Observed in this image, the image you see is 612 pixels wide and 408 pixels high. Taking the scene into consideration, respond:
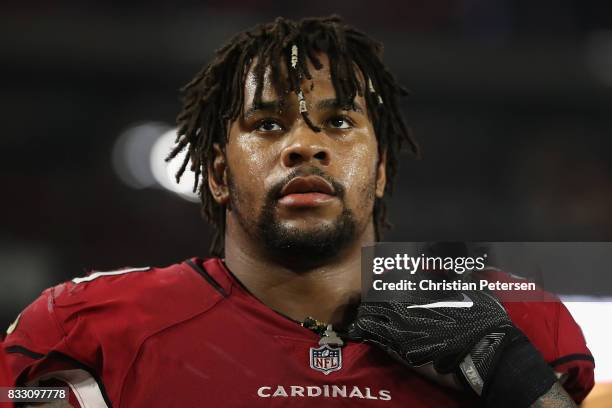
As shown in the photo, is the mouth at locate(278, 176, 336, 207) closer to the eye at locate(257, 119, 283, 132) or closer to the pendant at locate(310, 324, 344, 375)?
the eye at locate(257, 119, 283, 132)

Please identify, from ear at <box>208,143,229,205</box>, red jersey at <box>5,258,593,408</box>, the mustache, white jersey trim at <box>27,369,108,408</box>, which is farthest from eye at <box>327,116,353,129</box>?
white jersey trim at <box>27,369,108,408</box>

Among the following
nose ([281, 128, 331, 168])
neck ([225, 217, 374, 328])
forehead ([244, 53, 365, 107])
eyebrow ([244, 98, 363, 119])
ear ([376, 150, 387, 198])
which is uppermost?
forehead ([244, 53, 365, 107])

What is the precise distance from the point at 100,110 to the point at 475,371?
309 centimetres

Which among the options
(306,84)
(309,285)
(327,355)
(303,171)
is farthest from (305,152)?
(327,355)

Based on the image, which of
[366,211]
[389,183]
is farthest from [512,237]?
[366,211]

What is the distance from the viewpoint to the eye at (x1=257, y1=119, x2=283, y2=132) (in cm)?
158

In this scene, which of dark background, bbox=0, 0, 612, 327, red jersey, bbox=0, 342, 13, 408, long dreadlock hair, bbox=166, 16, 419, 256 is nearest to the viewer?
red jersey, bbox=0, 342, 13, 408

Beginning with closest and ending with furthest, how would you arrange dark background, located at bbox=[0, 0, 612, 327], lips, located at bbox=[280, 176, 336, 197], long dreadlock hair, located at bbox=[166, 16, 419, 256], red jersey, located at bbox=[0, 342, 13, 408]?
red jersey, located at bbox=[0, 342, 13, 408] → lips, located at bbox=[280, 176, 336, 197] → long dreadlock hair, located at bbox=[166, 16, 419, 256] → dark background, located at bbox=[0, 0, 612, 327]

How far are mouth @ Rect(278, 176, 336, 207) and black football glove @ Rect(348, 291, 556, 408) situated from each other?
242mm

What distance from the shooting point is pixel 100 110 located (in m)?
4.06

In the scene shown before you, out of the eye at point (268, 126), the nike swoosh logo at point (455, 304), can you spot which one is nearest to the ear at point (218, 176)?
the eye at point (268, 126)

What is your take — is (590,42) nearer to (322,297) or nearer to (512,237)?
(512,237)

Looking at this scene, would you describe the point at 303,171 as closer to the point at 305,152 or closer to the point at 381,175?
the point at 305,152

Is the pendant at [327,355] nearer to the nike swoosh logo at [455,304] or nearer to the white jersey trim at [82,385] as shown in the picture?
the nike swoosh logo at [455,304]
